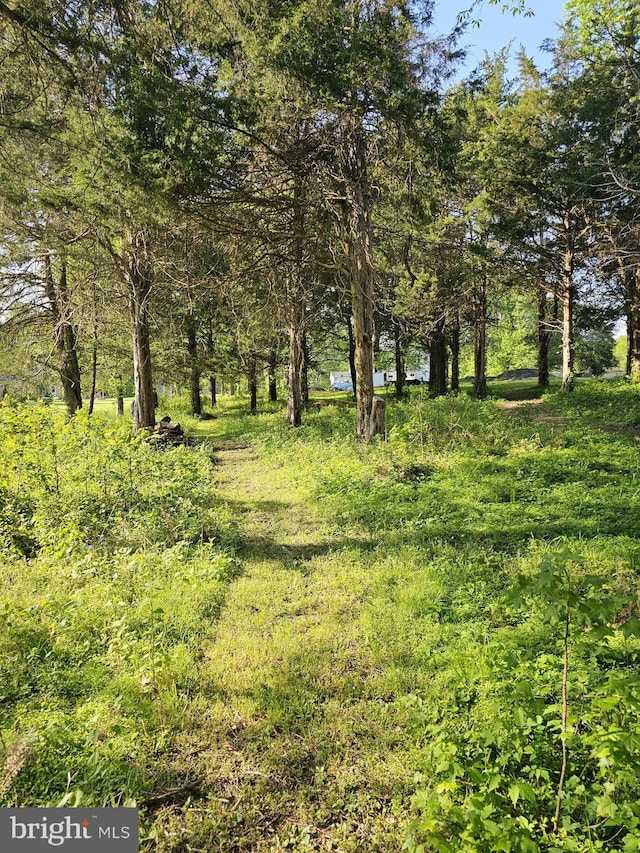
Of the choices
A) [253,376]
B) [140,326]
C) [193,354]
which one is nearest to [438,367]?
[253,376]

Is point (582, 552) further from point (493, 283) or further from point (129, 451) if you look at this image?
point (493, 283)

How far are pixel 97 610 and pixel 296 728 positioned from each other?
6.84 feet

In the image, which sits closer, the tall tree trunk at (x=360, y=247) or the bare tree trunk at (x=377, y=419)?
the tall tree trunk at (x=360, y=247)

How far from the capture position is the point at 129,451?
27.1 ft

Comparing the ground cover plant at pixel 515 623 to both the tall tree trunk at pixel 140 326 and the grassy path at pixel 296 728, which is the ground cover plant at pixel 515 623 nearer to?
the grassy path at pixel 296 728

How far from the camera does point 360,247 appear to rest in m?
10.2

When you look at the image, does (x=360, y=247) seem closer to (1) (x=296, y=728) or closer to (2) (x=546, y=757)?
(1) (x=296, y=728)

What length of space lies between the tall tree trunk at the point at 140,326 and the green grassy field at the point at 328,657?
5.09 metres

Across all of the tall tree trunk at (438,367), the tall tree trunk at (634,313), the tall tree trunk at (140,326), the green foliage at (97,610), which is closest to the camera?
→ the green foliage at (97,610)

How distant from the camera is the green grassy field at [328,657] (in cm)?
228

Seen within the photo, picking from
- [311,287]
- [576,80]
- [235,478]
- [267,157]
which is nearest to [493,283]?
[576,80]

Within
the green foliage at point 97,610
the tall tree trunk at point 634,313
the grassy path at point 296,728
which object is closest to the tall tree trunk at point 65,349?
the green foliage at point 97,610

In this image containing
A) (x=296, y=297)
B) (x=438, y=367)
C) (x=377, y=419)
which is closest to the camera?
(x=377, y=419)

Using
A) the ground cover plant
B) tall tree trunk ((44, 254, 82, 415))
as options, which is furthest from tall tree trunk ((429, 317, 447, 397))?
tall tree trunk ((44, 254, 82, 415))
